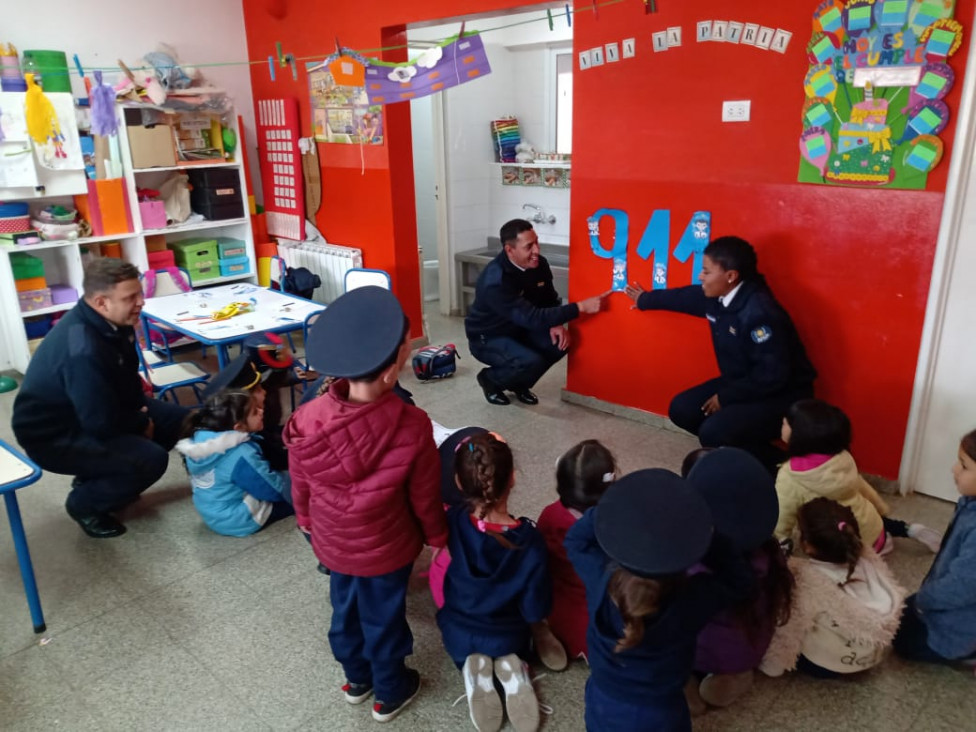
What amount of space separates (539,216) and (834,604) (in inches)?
180

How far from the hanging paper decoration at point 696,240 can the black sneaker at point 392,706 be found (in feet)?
7.55

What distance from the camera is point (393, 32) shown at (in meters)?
4.70

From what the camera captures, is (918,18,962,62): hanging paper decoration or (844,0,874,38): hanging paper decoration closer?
(918,18,962,62): hanging paper decoration

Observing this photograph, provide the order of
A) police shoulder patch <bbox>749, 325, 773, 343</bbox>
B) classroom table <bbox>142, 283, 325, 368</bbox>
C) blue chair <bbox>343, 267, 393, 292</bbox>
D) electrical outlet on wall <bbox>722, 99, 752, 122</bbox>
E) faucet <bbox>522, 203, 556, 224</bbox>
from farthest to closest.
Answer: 1. faucet <bbox>522, 203, 556, 224</bbox>
2. blue chair <bbox>343, 267, 393, 292</bbox>
3. classroom table <bbox>142, 283, 325, 368</bbox>
4. electrical outlet on wall <bbox>722, 99, 752, 122</bbox>
5. police shoulder patch <bbox>749, 325, 773, 343</bbox>

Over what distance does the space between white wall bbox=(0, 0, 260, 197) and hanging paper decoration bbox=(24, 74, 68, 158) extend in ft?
2.02

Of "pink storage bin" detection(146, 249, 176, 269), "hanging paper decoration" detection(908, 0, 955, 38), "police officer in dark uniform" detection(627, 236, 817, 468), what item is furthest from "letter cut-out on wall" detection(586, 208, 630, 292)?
"pink storage bin" detection(146, 249, 176, 269)

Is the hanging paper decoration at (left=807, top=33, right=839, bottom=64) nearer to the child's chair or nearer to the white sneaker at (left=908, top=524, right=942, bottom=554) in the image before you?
the white sneaker at (left=908, top=524, right=942, bottom=554)

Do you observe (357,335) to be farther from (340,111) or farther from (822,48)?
(340,111)

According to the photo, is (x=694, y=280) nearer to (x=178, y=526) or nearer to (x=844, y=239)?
(x=844, y=239)

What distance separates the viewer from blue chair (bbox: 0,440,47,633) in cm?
214

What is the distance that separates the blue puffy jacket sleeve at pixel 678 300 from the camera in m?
3.51

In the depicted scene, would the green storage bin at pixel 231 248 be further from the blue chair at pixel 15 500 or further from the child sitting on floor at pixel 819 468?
the child sitting on floor at pixel 819 468

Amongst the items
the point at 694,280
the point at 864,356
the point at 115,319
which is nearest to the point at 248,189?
the point at 115,319

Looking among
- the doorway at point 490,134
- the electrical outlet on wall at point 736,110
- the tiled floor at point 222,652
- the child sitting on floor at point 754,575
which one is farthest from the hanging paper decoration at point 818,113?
the doorway at point 490,134
